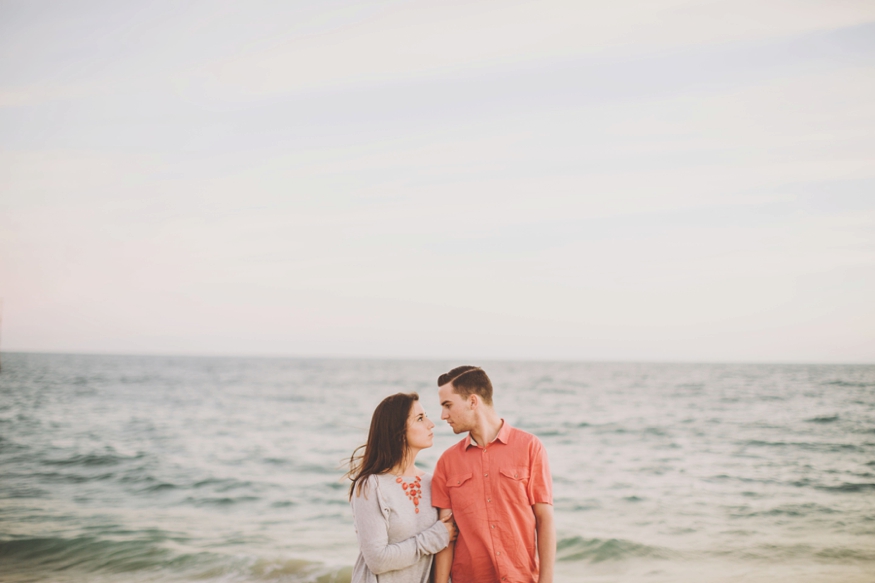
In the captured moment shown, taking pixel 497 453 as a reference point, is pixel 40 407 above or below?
below

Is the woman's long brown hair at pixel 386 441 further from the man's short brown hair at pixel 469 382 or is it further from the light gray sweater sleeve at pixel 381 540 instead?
the man's short brown hair at pixel 469 382

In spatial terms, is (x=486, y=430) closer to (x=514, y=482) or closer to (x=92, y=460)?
(x=514, y=482)

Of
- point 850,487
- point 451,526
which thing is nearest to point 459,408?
point 451,526

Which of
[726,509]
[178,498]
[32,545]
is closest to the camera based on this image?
[32,545]

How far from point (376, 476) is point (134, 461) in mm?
12482

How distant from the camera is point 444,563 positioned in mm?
3527

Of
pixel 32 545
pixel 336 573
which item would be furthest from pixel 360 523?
pixel 32 545

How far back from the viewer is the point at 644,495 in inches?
450

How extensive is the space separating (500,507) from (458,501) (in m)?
0.25

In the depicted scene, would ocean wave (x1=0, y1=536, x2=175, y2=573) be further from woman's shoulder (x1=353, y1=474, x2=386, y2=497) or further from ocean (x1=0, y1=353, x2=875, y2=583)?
woman's shoulder (x1=353, y1=474, x2=386, y2=497)

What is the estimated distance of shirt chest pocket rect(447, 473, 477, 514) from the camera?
11.4 feet

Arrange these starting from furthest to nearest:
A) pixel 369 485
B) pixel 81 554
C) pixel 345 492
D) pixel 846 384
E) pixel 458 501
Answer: pixel 846 384 → pixel 345 492 → pixel 81 554 → pixel 458 501 → pixel 369 485

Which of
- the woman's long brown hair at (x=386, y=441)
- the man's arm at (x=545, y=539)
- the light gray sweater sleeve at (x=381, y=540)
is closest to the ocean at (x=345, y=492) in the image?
the woman's long brown hair at (x=386, y=441)

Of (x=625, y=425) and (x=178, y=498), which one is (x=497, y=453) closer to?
(x=178, y=498)
